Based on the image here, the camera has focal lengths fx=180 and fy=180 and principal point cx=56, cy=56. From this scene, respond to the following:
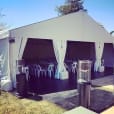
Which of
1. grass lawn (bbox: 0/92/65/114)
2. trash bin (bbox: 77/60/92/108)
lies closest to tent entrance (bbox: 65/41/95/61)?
grass lawn (bbox: 0/92/65/114)

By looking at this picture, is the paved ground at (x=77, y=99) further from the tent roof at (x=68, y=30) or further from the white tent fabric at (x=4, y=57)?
the tent roof at (x=68, y=30)

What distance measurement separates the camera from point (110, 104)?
18.5 feet

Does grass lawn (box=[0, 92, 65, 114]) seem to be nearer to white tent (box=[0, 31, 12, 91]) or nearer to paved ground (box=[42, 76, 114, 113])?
paved ground (box=[42, 76, 114, 113])

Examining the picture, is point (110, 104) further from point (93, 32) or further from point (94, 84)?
point (93, 32)

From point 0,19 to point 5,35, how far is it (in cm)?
2219

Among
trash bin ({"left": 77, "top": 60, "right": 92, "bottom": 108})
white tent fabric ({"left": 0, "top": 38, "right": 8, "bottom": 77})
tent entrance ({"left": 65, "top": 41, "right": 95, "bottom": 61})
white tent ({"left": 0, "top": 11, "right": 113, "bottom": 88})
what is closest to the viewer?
trash bin ({"left": 77, "top": 60, "right": 92, "bottom": 108})

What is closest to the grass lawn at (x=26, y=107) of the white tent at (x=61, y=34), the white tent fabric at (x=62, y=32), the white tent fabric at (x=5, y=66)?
the white tent fabric at (x=5, y=66)

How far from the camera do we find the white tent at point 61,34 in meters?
7.55

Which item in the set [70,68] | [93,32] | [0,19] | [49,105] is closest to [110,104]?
[49,105]

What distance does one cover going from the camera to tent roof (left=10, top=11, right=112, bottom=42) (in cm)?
806

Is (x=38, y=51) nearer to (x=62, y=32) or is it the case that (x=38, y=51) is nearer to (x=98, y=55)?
(x=62, y=32)

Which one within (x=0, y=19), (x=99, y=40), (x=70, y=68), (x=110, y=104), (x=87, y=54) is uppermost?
(x=0, y=19)

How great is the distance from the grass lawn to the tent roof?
2.80m

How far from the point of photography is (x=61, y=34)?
9.48 meters
